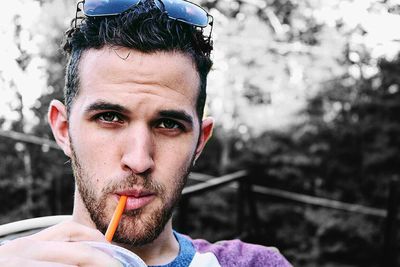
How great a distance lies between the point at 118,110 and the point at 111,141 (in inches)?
3.5

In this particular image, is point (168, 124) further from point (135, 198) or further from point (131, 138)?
point (135, 198)

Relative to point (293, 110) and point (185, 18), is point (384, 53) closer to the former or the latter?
point (293, 110)

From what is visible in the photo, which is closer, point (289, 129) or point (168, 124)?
point (168, 124)

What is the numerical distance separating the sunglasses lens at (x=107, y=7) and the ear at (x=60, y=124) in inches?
12.5

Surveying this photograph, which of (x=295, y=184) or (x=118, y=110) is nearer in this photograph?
(x=118, y=110)

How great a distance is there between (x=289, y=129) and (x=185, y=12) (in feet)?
22.1

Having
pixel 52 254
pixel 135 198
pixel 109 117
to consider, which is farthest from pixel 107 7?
pixel 52 254

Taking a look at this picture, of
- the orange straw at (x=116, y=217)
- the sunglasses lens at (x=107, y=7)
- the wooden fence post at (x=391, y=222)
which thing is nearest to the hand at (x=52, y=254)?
the orange straw at (x=116, y=217)

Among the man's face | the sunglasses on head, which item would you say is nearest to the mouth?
the man's face

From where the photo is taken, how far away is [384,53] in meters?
7.39

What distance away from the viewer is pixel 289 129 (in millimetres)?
Answer: 8055

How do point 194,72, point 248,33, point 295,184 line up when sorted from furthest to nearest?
point 248,33 < point 295,184 < point 194,72

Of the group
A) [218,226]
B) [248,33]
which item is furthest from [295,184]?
[248,33]

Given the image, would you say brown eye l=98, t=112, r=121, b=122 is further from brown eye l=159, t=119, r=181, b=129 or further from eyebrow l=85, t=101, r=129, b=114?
brown eye l=159, t=119, r=181, b=129
